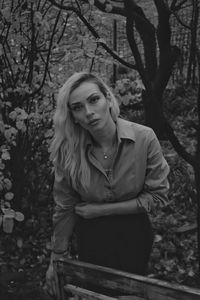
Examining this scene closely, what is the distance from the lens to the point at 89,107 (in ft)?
8.02

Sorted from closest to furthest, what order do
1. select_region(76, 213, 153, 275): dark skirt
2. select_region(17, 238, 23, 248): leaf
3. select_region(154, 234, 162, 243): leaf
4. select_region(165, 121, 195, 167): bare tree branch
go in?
1. select_region(76, 213, 153, 275): dark skirt
2. select_region(165, 121, 195, 167): bare tree branch
3. select_region(17, 238, 23, 248): leaf
4. select_region(154, 234, 162, 243): leaf

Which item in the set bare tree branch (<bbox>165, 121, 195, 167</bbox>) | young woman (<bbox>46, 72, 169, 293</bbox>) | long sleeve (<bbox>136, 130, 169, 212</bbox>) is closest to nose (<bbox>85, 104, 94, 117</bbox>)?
young woman (<bbox>46, 72, 169, 293</bbox>)

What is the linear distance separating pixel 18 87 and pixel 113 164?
194 centimetres

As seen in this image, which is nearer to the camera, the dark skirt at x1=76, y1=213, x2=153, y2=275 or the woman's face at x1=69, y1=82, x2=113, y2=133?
the woman's face at x1=69, y1=82, x2=113, y2=133

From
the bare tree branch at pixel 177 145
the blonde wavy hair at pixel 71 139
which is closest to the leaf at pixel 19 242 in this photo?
the bare tree branch at pixel 177 145

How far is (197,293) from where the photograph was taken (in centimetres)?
167

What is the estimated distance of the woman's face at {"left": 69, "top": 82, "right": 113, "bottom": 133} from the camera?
243 centimetres

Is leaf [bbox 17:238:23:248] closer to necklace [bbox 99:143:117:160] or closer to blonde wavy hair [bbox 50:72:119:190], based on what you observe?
blonde wavy hair [bbox 50:72:119:190]

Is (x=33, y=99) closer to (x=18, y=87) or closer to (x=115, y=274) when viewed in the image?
(x=18, y=87)

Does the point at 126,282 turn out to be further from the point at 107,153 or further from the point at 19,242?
the point at 19,242

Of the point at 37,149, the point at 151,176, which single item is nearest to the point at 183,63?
the point at 37,149

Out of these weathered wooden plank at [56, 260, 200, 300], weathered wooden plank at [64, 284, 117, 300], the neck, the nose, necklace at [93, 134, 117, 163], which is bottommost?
weathered wooden plank at [64, 284, 117, 300]

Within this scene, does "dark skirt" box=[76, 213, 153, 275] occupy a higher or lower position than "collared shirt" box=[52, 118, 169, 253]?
Result: lower

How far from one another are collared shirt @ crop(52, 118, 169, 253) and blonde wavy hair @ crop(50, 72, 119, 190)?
0.04 m
